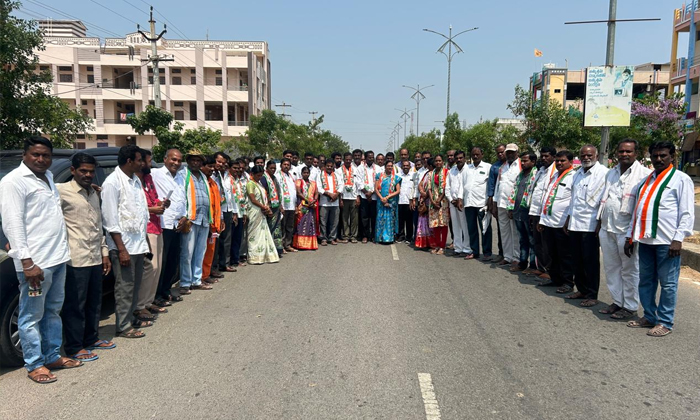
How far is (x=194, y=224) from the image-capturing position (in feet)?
22.9

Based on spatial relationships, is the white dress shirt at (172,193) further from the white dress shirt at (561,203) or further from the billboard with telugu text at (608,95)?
the billboard with telugu text at (608,95)

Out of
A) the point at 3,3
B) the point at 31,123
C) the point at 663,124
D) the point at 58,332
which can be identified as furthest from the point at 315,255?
the point at 663,124

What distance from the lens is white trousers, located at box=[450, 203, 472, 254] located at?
9906mm

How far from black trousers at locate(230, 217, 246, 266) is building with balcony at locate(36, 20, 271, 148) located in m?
40.7

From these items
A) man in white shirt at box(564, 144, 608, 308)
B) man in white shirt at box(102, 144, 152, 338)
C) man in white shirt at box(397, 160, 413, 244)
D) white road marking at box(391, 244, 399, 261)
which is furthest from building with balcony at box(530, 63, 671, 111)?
man in white shirt at box(102, 144, 152, 338)

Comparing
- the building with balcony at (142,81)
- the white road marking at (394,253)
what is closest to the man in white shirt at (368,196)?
the white road marking at (394,253)

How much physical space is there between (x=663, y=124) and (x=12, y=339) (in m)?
27.6

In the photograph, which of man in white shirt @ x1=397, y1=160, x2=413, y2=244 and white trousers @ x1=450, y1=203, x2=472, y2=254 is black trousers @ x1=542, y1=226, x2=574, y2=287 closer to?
white trousers @ x1=450, y1=203, x2=472, y2=254

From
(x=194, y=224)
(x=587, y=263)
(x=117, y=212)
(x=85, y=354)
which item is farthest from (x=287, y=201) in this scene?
(x=85, y=354)

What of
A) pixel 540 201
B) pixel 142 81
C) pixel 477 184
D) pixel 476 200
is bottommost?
pixel 476 200

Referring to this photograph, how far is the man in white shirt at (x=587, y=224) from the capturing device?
21.3 ft

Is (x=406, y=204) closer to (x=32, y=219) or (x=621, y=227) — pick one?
(x=621, y=227)

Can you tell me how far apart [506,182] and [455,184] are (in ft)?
4.21

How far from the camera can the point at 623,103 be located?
12.6 m
